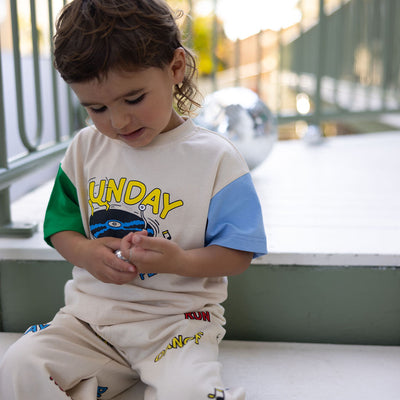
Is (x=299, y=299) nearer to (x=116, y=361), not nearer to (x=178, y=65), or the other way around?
(x=116, y=361)

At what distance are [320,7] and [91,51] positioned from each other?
207cm

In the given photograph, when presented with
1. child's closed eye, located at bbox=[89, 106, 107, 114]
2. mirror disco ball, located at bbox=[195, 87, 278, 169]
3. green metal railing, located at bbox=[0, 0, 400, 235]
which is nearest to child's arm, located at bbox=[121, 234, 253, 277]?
child's closed eye, located at bbox=[89, 106, 107, 114]

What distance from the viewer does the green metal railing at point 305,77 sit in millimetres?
1257

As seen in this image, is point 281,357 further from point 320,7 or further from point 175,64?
point 320,7

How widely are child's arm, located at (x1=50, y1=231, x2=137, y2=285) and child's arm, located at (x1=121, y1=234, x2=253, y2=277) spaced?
0.02m

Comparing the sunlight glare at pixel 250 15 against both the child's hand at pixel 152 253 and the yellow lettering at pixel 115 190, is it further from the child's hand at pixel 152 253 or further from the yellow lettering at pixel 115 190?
the child's hand at pixel 152 253

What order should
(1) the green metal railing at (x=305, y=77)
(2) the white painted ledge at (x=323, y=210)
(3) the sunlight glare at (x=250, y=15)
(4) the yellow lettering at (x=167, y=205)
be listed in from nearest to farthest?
(4) the yellow lettering at (x=167, y=205), (2) the white painted ledge at (x=323, y=210), (1) the green metal railing at (x=305, y=77), (3) the sunlight glare at (x=250, y=15)

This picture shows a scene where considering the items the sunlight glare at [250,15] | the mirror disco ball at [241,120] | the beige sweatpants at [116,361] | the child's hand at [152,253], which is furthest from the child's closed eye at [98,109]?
the sunlight glare at [250,15]

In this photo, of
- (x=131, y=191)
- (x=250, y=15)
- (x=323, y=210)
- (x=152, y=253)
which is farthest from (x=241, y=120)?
(x=250, y=15)

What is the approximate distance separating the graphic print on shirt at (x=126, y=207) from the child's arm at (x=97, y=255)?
0.12 feet

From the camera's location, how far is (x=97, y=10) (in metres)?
0.79

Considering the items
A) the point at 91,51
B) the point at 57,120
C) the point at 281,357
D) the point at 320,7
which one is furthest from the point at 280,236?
the point at 320,7

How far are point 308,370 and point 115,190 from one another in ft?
1.73

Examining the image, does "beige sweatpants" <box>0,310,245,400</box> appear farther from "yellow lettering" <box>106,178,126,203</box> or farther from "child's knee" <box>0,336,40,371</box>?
"yellow lettering" <box>106,178,126,203</box>
